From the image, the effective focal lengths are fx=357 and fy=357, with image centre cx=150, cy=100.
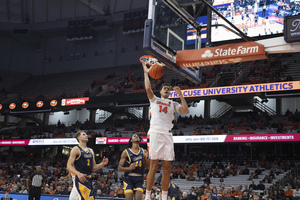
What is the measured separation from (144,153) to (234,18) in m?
21.0

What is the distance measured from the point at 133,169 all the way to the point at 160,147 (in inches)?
58.0

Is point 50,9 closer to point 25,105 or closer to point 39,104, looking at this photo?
point 25,105

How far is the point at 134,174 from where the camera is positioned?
6992 millimetres

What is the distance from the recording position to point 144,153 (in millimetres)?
7242

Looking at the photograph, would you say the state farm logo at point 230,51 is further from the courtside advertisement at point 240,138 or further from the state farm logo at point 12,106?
the state farm logo at point 12,106

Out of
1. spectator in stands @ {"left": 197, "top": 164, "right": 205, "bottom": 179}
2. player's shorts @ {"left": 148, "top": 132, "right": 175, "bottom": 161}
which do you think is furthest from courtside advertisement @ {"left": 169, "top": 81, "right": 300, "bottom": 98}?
player's shorts @ {"left": 148, "top": 132, "right": 175, "bottom": 161}

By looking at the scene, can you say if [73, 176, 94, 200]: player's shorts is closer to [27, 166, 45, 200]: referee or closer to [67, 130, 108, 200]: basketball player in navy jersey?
[67, 130, 108, 200]: basketball player in navy jersey

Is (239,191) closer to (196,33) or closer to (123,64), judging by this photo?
(196,33)

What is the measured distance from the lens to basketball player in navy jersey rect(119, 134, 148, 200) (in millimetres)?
6844

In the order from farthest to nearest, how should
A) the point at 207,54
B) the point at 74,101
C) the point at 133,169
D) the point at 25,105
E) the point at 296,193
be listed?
the point at 25,105
the point at 74,101
the point at 296,193
the point at 207,54
the point at 133,169

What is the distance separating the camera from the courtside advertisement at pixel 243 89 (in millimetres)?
20906

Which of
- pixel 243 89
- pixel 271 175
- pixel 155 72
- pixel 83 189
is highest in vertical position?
pixel 243 89

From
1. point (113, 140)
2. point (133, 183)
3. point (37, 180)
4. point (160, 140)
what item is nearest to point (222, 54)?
point (160, 140)

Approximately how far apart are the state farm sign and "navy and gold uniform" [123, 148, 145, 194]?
2.06 metres
